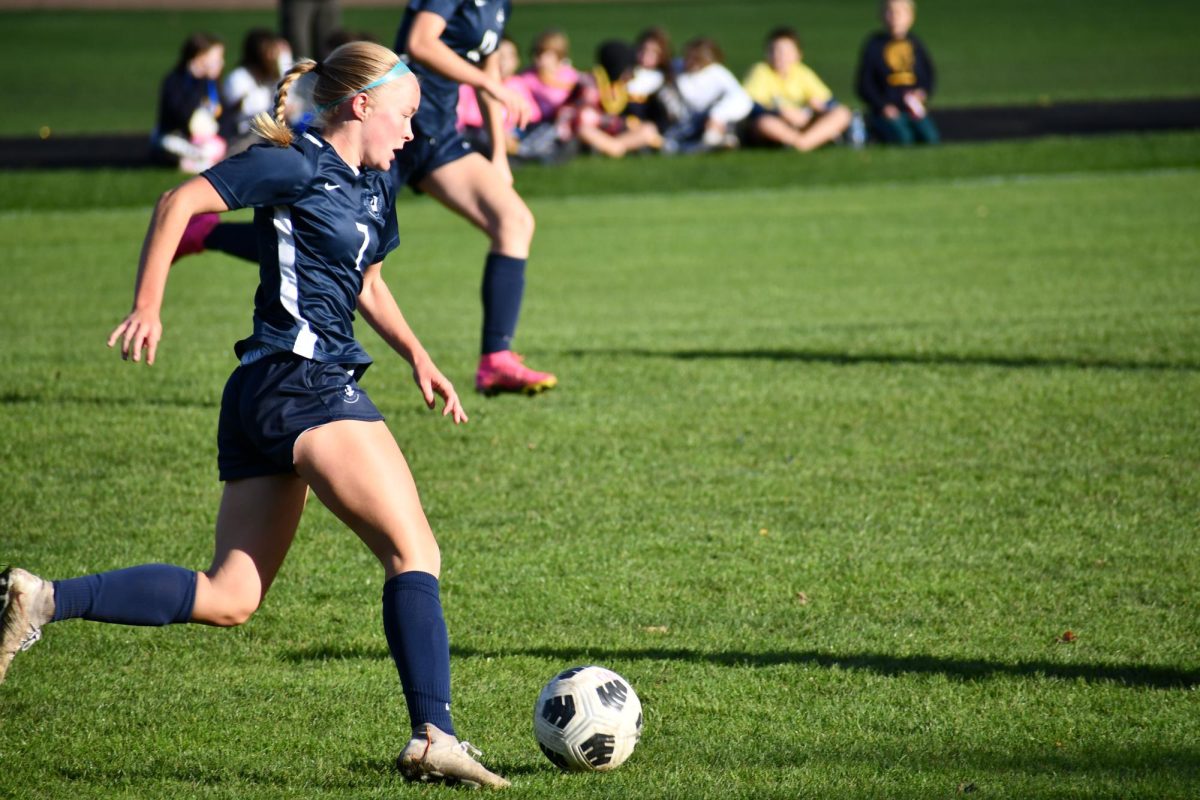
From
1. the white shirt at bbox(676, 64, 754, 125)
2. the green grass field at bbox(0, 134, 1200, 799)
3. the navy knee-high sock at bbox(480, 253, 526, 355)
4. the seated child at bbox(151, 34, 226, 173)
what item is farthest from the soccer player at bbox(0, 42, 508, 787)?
the white shirt at bbox(676, 64, 754, 125)

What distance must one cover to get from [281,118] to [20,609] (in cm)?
136

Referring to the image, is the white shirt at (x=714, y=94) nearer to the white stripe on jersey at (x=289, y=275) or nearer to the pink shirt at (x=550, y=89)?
the pink shirt at (x=550, y=89)

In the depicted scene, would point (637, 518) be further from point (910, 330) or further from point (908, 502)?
point (910, 330)

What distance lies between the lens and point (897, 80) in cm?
2144

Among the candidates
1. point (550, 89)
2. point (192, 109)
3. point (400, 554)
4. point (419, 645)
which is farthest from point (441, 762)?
point (550, 89)

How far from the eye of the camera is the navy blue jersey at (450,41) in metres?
7.46

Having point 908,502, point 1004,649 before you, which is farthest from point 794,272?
point 1004,649

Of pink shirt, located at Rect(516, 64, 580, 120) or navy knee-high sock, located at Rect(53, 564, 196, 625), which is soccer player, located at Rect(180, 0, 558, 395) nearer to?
navy knee-high sock, located at Rect(53, 564, 196, 625)

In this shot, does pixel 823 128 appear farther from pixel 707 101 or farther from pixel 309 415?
pixel 309 415

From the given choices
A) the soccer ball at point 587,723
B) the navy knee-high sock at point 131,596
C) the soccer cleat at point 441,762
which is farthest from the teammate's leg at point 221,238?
the soccer cleat at point 441,762

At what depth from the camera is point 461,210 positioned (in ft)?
25.0

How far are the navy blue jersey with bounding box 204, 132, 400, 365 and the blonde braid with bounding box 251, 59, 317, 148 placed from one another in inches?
1.3

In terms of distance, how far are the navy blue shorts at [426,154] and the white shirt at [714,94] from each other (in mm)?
13772

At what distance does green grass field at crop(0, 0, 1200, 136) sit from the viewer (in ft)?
106
